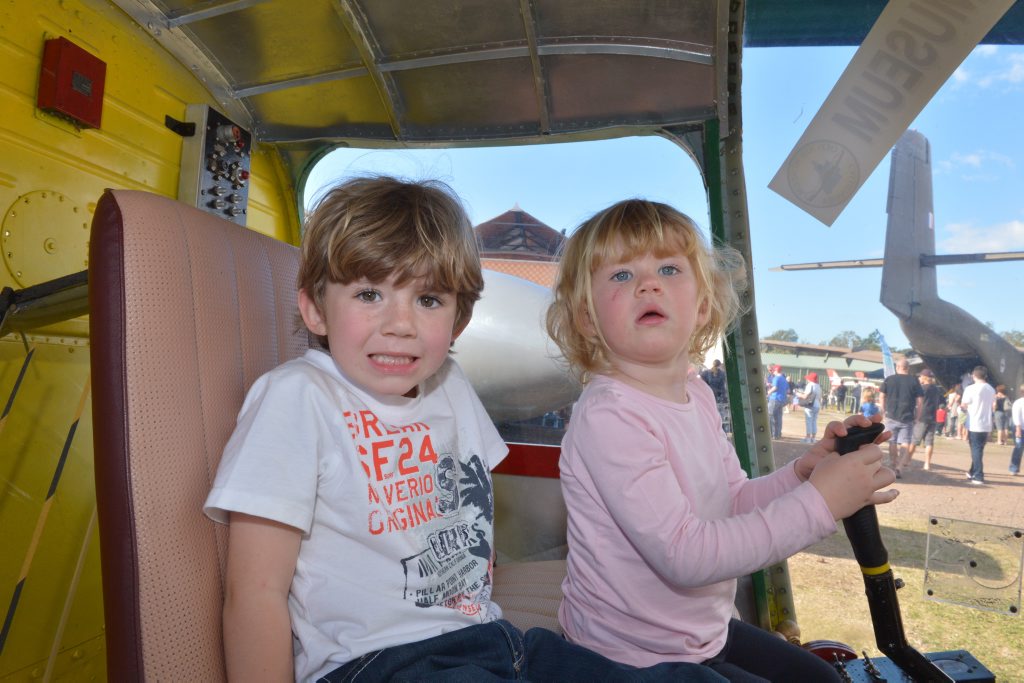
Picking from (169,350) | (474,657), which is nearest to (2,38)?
(169,350)

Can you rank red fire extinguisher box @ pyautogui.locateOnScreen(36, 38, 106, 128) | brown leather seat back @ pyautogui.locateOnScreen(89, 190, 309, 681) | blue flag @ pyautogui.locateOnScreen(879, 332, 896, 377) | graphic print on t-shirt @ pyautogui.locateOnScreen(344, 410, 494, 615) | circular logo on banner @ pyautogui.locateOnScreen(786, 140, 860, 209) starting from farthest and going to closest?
blue flag @ pyautogui.locateOnScreen(879, 332, 896, 377) < circular logo on banner @ pyautogui.locateOnScreen(786, 140, 860, 209) < red fire extinguisher box @ pyautogui.locateOnScreen(36, 38, 106, 128) < graphic print on t-shirt @ pyautogui.locateOnScreen(344, 410, 494, 615) < brown leather seat back @ pyautogui.locateOnScreen(89, 190, 309, 681)

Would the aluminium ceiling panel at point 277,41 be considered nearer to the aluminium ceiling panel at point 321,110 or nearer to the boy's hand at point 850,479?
the aluminium ceiling panel at point 321,110

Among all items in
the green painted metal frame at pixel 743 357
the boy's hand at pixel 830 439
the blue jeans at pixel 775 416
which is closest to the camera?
the boy's hand at pixel 830 439

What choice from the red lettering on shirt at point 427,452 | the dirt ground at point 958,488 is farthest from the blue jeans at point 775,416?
the red lettering on shirt at point 427,452

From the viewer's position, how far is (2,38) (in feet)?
5.32

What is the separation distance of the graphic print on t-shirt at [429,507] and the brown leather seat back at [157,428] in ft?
0.77

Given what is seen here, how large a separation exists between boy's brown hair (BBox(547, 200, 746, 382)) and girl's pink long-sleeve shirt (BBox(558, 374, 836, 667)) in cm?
12

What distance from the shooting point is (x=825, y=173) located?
1.88 metres

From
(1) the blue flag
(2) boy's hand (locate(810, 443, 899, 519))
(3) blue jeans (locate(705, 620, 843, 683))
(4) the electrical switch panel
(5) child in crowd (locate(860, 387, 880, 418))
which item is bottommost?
(3) blue jeans (locate(705, 620, 843, 683))

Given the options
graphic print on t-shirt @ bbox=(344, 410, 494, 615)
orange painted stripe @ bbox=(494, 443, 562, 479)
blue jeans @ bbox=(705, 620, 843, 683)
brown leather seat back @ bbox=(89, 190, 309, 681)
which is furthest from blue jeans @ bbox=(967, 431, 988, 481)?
brown leather seat back @ bbox=(89, 190, 309, 681)

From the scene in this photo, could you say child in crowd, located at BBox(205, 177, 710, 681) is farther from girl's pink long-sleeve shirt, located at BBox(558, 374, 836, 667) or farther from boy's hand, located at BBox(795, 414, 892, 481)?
boy's hand, located at BBox(795, 414, 892, 481)

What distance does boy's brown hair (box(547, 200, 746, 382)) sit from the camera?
1171 mm

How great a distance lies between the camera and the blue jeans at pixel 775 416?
227cm

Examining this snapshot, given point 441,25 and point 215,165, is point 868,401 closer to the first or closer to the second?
point 441,25
